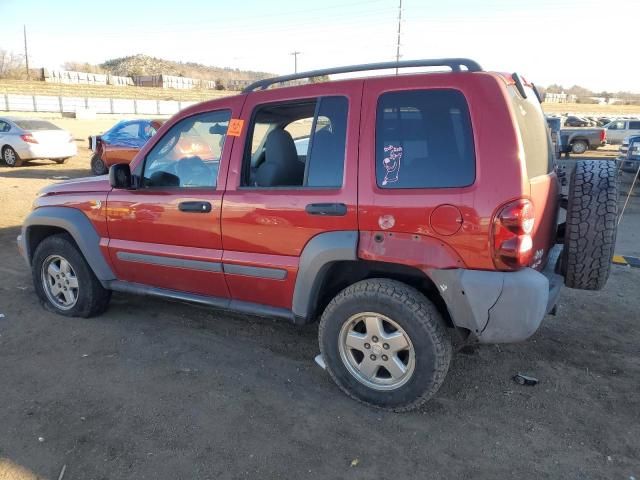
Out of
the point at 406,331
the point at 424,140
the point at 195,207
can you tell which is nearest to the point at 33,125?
the point at 195,207

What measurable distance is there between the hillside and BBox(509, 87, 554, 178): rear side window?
5271 inches

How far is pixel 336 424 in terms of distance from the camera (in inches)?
115

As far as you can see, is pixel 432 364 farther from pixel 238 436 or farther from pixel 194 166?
pixel 194 166

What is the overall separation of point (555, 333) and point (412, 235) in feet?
6.72

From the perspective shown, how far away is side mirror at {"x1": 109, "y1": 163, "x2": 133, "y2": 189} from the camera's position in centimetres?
375

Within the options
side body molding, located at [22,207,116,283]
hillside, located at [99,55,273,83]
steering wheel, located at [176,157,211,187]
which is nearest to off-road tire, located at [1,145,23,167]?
side body molding, located at [22,207,116,283]

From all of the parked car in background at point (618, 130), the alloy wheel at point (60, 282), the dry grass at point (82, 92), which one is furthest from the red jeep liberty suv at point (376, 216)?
the dry grass at point (82, 92)

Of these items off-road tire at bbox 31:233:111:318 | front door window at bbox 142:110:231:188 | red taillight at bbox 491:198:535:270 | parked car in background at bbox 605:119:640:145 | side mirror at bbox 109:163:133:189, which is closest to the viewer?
red taillight at bbox 491:198:535:270

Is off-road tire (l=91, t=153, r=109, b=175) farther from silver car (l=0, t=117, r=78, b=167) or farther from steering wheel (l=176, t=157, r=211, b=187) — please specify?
steering wheel (l=176, t=157, r=211, b=187)

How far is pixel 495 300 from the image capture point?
104 inches

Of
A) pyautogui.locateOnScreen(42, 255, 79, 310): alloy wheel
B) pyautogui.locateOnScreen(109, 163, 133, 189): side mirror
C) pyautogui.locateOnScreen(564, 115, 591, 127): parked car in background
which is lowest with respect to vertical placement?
pyautogui.locateOnScreen(42, 255, 79, 310): alloy wheel

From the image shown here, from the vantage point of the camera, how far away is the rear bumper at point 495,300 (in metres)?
2.63

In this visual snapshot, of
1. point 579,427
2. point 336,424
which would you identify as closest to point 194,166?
point 336,424

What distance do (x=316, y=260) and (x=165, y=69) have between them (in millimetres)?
159908
